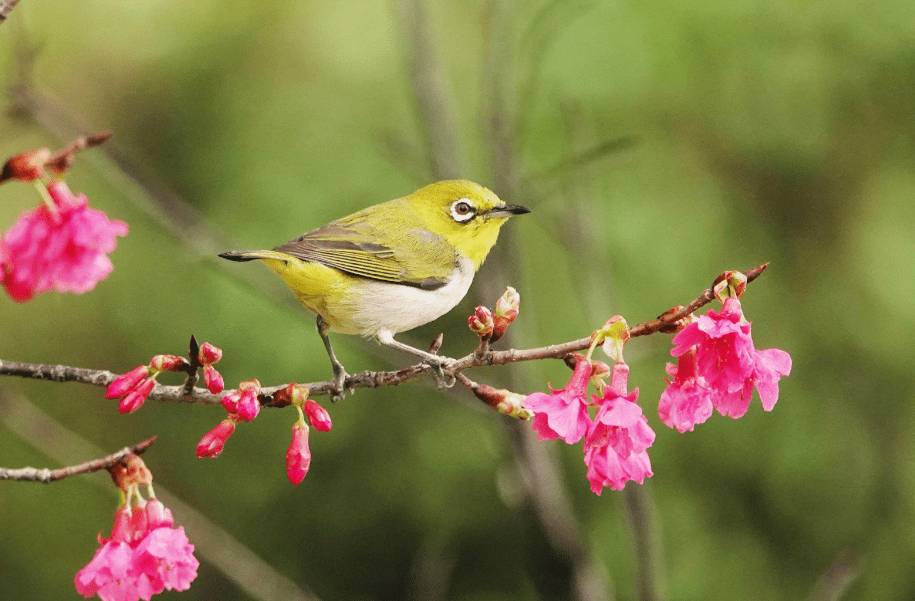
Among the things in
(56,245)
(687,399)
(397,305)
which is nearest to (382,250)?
(397,305)

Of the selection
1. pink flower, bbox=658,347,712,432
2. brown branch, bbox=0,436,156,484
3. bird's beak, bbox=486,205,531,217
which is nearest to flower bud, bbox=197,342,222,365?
brown branch, bbox=0,436,156,484

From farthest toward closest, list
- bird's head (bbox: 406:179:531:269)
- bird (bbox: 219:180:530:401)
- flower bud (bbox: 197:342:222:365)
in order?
bird's head (bbox: 406:179:531:269), bird (bbox: 219:180:530:401), flower bud (bbox: 197:342:222:365)

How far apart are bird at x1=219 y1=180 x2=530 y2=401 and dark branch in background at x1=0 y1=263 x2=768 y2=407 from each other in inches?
25.5

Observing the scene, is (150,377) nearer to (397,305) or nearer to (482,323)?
(482,323)

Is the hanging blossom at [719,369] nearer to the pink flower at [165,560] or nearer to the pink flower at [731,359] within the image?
the pink flower at [731,359]

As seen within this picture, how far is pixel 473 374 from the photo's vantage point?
4684mm

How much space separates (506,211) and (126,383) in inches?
66.5

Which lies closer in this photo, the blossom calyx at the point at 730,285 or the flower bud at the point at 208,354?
the blossom calyx at the point at 730,285

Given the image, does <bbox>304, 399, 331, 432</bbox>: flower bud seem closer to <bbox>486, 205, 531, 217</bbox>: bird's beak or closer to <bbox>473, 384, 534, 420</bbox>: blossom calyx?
<bbox>473, 384, 534, 420</bbox>: blossom calyx

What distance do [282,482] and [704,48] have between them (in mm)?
4074

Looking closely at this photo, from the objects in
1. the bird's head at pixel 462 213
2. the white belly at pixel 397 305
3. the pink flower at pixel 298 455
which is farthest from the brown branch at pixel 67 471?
the bird's head at pixel 462 213

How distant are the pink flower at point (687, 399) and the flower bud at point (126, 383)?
108 cm

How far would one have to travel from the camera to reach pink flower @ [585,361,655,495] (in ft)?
5.49

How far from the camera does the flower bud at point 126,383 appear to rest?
5.61 ft
